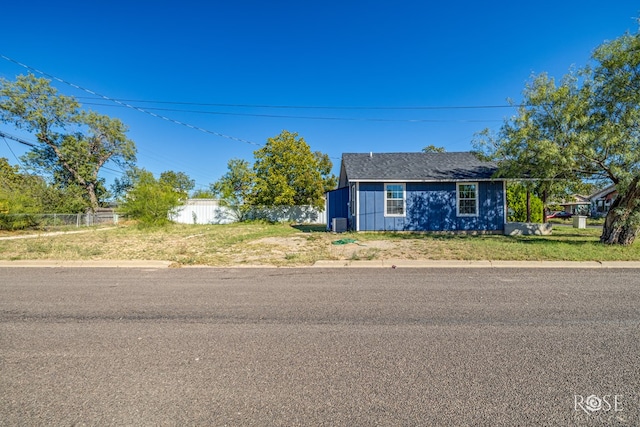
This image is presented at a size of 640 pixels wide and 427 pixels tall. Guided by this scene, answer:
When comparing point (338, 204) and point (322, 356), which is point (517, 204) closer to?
point (338, 204)

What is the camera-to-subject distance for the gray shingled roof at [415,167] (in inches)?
610

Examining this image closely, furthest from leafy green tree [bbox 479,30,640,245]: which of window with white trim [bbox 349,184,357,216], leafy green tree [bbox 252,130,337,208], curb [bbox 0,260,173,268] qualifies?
leafy green tree [bbox 252,130,337,208]

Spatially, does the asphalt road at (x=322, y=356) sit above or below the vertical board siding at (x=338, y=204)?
below

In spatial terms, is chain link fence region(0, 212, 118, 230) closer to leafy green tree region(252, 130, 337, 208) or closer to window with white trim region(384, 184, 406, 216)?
leafy green tree region(252, 130, 337, 208)

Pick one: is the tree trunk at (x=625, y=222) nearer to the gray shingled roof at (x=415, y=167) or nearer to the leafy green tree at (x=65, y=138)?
the gray shingled roof at (x=415, y=167)

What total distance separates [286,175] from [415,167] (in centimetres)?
1293

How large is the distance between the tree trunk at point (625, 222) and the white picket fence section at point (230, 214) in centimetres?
1940

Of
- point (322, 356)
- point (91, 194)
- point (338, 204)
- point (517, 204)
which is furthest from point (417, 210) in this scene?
point (91, 194)

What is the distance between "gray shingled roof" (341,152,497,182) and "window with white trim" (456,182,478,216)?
1.44 feet

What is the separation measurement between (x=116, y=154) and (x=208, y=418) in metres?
40.9

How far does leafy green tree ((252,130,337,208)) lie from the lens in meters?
26.5

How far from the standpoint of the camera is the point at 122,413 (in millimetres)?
2238

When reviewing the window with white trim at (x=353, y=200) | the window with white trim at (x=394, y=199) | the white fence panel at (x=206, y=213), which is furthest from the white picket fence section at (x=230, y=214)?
the window with white trim at (x=394, y=199)

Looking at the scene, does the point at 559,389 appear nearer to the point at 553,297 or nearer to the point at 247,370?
the point at 247,370
